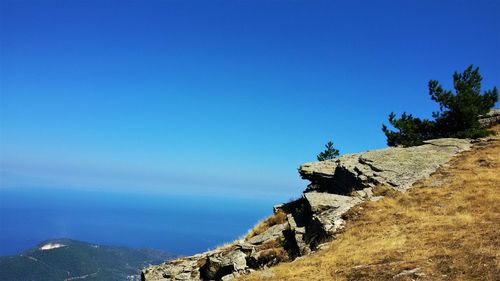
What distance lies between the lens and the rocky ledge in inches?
983

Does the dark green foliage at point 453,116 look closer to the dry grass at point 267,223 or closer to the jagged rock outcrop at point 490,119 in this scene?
the jagged rock outcrop at point 490,119

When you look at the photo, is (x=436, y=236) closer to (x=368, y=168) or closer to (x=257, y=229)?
(x=368, y=168)

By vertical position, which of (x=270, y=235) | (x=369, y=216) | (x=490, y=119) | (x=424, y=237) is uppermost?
(x=490, y=119)

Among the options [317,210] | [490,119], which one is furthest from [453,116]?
[317,210]

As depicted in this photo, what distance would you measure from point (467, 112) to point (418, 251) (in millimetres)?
28200

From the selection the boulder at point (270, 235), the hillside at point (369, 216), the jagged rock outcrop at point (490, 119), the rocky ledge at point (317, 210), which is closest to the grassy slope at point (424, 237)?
the hillside at point (369, 216)

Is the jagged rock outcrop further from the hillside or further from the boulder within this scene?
the boulder

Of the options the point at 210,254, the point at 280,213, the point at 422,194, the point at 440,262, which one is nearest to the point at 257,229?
the point at 280,213

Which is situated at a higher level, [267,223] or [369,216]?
[267,223]

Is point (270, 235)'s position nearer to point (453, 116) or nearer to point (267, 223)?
point (267, 223)

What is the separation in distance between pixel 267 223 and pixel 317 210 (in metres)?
7.31

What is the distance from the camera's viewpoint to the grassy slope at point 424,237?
15.3 m

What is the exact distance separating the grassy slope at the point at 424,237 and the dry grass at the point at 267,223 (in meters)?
9.14

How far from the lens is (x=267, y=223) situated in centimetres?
3347
